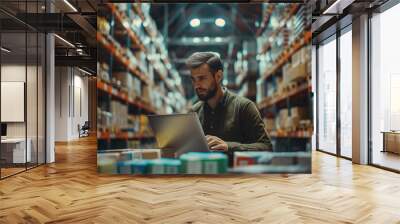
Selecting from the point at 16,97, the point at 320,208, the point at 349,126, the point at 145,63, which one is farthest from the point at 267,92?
the point at 16,97

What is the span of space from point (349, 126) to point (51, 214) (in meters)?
6.65

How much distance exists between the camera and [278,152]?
6.00m

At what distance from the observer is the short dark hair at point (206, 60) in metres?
6.05

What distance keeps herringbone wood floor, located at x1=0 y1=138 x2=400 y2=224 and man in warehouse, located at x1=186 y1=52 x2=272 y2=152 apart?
0.55 metres

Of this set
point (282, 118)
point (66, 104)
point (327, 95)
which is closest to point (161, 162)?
point (282, 118)

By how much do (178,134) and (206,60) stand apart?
128 cm

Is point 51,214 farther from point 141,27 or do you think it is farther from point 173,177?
point 141,27

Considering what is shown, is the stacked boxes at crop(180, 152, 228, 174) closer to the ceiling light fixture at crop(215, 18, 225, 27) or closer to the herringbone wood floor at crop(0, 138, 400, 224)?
the herringbone wood floor at crop(0, 138, 400, 224)

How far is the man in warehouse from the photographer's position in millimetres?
5949

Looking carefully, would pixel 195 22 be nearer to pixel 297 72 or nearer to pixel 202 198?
pixel 297 72

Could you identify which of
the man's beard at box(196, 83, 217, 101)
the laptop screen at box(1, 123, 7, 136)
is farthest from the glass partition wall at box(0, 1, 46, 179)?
the man's beard at box(196, 83, 217, 101)

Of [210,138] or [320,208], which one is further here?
[210,138]

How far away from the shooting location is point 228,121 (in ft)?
19.5

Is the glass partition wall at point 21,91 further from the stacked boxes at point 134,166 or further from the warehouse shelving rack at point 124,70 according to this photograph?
the stacked boxes at point 134,166
